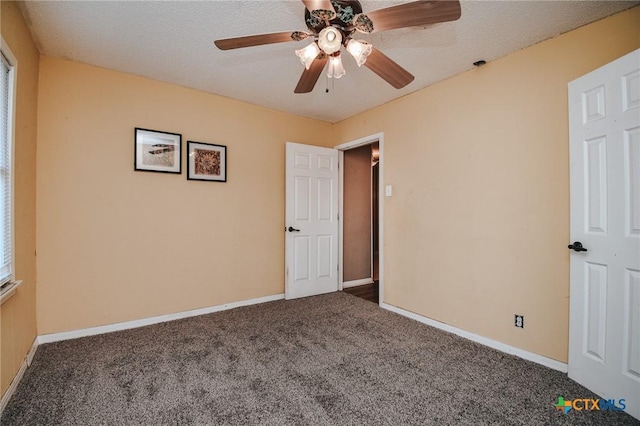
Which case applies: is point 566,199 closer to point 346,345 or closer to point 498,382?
point 498,382

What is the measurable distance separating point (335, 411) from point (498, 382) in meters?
1.15

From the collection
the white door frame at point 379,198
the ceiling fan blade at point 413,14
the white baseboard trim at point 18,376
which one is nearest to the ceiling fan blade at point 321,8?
the ceiling fan blade at point 413,14

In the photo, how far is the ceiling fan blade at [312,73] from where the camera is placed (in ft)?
6.13

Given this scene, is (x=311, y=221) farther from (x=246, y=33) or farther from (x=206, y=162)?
(x=246, y=33)

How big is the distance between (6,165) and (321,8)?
2170 millimetres

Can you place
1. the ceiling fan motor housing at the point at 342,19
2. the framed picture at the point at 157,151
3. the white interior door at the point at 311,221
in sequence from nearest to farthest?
the ceiling fan motor housing at the point at 342,19, the framed picture at the point at 157,151, the white interior door at the point at 311,221

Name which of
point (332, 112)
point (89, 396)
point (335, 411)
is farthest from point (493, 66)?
point (89, 396)

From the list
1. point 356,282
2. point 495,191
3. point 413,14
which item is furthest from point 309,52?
point 356,282

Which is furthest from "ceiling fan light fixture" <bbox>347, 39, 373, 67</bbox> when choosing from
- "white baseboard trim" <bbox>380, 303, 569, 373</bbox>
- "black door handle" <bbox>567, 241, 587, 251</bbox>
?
"white baseboard trim" <bbox>380, 303, 569, 373</bbox>

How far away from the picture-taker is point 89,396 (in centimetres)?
177

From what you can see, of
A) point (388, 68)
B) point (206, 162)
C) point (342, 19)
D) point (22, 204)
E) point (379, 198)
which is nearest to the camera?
point (342, 19)

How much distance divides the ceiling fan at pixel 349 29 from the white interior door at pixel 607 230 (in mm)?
1176

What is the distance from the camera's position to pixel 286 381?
6.37ft

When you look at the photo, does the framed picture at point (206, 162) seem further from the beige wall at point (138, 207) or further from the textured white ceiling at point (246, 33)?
the textured white ceiling at point (246, 33)
